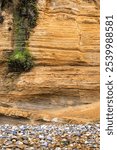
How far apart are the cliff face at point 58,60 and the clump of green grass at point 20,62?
187mm

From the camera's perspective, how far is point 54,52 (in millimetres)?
22938

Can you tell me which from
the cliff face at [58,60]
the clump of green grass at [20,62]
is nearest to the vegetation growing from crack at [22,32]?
the clump of green grass at [20,62]

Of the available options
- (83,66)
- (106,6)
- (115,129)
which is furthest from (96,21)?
(115,129)

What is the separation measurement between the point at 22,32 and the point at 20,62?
1172 mm

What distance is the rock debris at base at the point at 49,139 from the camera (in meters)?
15.9

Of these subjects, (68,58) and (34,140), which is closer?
(34,140)

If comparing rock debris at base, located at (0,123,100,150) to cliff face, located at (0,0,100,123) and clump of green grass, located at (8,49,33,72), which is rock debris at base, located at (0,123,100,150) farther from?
clump of green grass, located at (8,49,33,72)

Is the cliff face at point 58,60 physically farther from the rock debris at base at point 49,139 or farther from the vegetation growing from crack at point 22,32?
the rock debris at base at point 49,139

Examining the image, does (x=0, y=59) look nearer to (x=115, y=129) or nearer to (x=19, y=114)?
(x=19, y=114)

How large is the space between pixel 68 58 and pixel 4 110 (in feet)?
10.1

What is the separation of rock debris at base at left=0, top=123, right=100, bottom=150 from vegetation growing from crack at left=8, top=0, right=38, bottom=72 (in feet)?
16.9

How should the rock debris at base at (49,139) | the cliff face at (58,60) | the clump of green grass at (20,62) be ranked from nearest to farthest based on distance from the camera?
the rock debris at base at (49,139) < the cliff face at (58,60) < the clump of green grass at (20,62)

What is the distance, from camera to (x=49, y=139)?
1642 cm

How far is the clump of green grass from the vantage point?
74.3 ft
